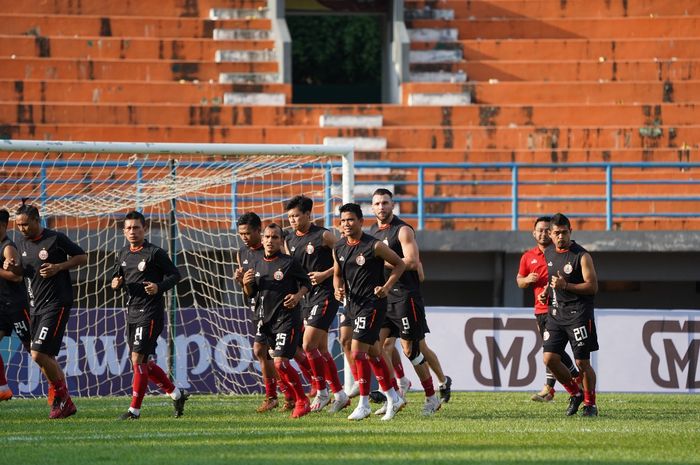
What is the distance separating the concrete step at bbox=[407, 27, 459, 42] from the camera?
27.2 metres

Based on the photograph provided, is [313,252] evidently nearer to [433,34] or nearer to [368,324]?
[368,324]

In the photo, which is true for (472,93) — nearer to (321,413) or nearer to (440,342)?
(440,342)

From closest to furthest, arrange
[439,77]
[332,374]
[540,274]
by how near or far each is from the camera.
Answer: [332,374] < [540,274] < [439,77]

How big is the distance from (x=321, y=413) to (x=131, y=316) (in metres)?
2.07

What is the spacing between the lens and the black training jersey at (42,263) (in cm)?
1240

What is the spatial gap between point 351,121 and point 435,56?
9.92ft

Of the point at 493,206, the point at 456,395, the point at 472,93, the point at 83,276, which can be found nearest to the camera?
the point at 456,395

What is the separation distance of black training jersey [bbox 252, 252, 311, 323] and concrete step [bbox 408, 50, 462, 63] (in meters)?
14.7

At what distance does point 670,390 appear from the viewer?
16.4m

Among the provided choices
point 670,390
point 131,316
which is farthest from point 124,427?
point 670,390

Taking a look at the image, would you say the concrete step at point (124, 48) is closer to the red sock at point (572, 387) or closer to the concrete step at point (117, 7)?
the concrete step at point (117, 7)

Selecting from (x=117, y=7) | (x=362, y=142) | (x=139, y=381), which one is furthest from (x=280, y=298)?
(x=117, y=7)

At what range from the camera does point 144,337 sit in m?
12.1

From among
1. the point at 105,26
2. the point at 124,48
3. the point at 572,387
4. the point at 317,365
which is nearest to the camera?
the point at 572,387
